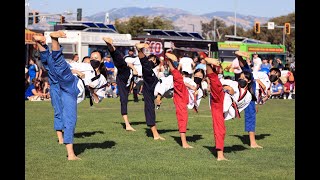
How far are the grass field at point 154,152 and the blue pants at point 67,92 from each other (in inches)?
19.4

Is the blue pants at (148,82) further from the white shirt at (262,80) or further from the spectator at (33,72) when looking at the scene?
the spectator at (33,72)

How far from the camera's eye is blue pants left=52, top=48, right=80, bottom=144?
1300 centimetres

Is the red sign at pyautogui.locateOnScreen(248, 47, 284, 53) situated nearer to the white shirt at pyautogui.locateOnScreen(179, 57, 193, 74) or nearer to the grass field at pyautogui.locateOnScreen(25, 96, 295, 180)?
the white shirt at pyautogui.locateOnScreen(179, 57, 193, 74)

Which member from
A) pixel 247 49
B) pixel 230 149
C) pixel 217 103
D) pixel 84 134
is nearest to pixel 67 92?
pixel 217 103

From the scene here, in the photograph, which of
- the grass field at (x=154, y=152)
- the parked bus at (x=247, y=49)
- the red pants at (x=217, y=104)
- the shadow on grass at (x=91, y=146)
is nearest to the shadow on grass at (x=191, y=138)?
the grass field at (x=154, y=152)

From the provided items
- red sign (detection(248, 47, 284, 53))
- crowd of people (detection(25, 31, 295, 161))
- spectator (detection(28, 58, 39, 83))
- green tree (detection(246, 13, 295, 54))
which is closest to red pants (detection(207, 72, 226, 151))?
crowd of people (detection(25, 31, 295, 161))

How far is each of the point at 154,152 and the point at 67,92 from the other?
2.12 meters

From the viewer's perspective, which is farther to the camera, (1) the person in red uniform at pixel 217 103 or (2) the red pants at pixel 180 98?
(2) the red pants at pixel 180 98

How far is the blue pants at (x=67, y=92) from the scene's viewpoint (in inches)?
512

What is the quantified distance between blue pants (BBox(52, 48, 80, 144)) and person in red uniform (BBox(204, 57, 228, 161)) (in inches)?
91.8

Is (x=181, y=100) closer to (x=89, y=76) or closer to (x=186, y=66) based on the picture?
(x=89, y=76)

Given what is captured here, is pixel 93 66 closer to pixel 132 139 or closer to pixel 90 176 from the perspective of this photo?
pixel 132 139
